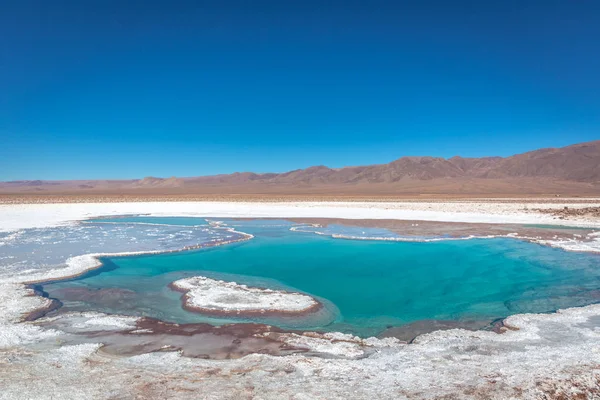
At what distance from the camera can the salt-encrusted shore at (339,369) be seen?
4387mm

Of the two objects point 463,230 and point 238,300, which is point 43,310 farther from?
point 463,230

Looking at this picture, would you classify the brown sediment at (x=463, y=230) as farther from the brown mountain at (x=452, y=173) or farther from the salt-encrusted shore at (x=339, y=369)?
the brown mountain at (x=452, y=173)

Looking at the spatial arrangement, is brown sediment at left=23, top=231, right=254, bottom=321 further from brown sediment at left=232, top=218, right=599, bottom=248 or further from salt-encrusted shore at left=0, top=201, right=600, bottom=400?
brown sediment at left=232, top=218, right=599, bottom=248

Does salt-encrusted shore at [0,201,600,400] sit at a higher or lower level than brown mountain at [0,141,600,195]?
lower

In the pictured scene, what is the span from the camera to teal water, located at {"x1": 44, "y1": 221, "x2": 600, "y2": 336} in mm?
7781

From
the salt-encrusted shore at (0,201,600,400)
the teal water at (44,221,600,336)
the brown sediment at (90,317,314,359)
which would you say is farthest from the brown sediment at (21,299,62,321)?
the brown sediment at (90,317,314,359)

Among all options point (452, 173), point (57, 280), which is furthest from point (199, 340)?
point (452, 173)

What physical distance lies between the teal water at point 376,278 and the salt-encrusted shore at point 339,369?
1260 mm

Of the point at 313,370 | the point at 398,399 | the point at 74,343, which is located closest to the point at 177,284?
the point at 74,343

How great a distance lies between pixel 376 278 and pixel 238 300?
13.4 ft

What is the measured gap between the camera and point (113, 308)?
25.5ft

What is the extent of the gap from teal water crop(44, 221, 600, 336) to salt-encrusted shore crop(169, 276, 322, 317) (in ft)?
0.94

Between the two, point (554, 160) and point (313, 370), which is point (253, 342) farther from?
point (554, 160)

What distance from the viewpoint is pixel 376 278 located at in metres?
10.7
